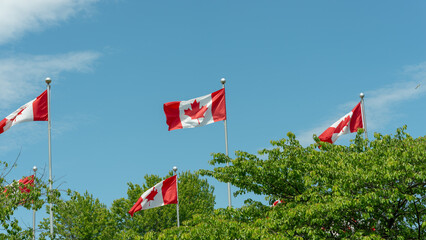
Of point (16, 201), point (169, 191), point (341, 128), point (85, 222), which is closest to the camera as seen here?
point (16, 201)

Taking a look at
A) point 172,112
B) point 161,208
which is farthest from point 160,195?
point 161,208

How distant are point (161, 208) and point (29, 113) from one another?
76.5ft

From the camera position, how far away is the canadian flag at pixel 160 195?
2783 cm

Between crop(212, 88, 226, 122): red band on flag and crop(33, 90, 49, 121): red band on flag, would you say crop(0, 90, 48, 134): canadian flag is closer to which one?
crop(33, 90, 49, 121): red band on flag

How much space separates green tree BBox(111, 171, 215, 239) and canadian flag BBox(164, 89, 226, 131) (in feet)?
61.4

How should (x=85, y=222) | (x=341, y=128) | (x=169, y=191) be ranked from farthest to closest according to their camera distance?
(x=85, y=222), (x=341, y=128), (x=169, y=191)

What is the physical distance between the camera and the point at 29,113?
1041 inches

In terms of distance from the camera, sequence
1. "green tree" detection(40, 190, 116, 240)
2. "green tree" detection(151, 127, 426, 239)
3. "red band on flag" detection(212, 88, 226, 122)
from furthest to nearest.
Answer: "green tree" detection(40, 190, 116, 240)
"red band on flag" detection(212, 88, 226, 122)
"green tree" detection(151, 127, 426, 239)

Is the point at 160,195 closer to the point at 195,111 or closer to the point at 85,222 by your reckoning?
the point at 195,111

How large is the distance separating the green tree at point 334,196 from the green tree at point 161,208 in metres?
22.5

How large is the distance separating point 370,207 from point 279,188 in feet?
16.8

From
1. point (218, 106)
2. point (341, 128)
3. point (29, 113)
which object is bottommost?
point (341, 128)

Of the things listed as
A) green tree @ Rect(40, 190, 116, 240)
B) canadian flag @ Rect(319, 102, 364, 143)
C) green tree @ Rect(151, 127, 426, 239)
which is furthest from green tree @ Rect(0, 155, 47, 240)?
green tree @ Rect(40, 190, 116, 240)

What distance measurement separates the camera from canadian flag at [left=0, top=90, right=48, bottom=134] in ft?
84.2
